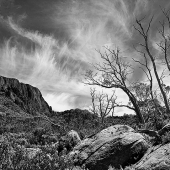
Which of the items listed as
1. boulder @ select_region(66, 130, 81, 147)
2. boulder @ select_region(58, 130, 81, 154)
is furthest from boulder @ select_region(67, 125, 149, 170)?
boulder @ select_region(66, 130, 81, 147)

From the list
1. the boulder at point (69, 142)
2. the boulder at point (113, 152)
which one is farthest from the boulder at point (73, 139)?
the boulder at point (113, 152)

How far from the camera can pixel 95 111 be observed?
30828 millimetres

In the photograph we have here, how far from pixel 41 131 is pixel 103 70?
12.4 meters

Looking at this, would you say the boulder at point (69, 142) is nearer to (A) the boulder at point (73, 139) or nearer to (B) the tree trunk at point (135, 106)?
(A) the boulder at point (73, 139)

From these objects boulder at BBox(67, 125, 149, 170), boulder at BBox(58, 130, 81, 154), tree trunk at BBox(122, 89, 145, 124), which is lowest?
boulder at BBox(67, 125, 149, 170)

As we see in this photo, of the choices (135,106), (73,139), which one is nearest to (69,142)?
(73,139)

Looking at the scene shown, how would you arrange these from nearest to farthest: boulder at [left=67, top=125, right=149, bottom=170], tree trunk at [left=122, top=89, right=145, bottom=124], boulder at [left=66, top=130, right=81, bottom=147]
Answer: boulder at [left=67, top=125, right=149, bottom=170]
tree trunk at [left=122, top=89, right=145, bottom=124]
boulder at [left=66, top=130, right=81, bottom=147]

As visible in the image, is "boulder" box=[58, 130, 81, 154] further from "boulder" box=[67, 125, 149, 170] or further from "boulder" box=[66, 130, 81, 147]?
"boulder" box=[67, 125, 149, 170]

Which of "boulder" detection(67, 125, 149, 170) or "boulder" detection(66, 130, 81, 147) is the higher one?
"boulder" detection(66, 130, 81, 147)

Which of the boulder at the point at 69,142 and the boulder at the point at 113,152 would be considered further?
the boulder at the point at 69,142

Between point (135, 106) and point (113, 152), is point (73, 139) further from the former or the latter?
point (113, 152)

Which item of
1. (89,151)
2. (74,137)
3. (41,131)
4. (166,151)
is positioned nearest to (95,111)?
(41,131)

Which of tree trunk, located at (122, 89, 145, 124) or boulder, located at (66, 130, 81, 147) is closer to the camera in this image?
tree trunk, located at (122, 89, 145, 124)

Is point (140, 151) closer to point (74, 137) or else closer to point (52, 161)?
point (52, 161)
